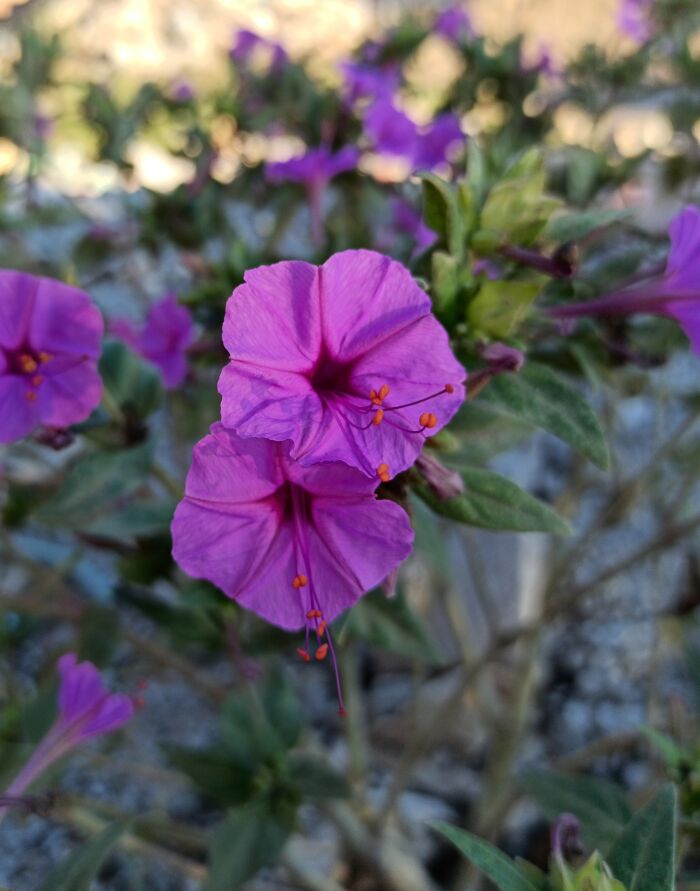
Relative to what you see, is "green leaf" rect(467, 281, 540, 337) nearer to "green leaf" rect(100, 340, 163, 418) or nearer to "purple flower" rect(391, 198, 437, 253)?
"green leaf" rect(100, 340, 163, 418)

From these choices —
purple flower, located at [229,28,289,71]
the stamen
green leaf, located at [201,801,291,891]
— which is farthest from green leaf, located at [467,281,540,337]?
purple flower, located at [229,28,289,71]

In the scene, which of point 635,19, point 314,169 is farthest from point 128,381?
point 635,19

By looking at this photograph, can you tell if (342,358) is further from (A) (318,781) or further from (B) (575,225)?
(A) (318,781)

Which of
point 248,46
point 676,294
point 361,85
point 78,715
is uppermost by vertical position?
point 676,294

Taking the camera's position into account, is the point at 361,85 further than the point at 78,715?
Yes

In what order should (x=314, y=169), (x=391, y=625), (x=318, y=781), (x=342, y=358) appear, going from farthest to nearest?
(x=314, y=169), (x=318, y=781), (x=391, y=625), (x=342, y=358)

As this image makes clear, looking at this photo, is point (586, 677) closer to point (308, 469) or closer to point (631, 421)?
point (631, 421)

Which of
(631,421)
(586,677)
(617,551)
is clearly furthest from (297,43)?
(586,677)

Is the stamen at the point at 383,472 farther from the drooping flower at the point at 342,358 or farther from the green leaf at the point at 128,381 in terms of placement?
the green leaf at the point at 128,381

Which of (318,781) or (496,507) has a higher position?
(496,507)

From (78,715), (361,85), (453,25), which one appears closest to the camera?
(78,715)
